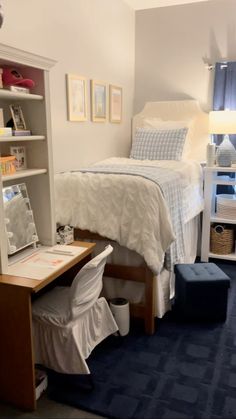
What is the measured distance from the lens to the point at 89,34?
318 cm

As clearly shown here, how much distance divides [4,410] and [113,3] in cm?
354

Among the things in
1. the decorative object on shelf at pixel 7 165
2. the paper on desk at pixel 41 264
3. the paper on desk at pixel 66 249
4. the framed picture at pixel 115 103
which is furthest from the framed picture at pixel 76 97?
the paper on desk at pixel 41 264

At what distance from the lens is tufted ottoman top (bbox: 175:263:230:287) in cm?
244

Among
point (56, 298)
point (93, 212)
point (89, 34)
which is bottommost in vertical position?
point (56, 298)

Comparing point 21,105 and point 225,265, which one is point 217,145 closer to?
point 225,265

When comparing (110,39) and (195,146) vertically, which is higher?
(110,39)

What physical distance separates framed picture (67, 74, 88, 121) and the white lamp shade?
1.22 m

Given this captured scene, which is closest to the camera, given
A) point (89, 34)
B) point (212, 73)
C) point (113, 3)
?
point (89, 34)

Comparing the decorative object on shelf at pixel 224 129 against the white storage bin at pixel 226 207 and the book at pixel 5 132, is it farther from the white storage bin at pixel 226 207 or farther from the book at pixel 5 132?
the book at pixel 5 132

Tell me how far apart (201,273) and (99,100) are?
1883 millimetres

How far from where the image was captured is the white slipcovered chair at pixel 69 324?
176cm

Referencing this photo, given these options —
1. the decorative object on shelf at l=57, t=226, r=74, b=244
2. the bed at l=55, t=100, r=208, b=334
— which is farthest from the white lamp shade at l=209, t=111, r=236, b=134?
the decorative object on shelf at l=57, t=226, r=74, b=244

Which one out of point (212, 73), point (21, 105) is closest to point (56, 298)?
point (21, 105)

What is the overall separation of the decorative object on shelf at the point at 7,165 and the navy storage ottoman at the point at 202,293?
4.43ft
